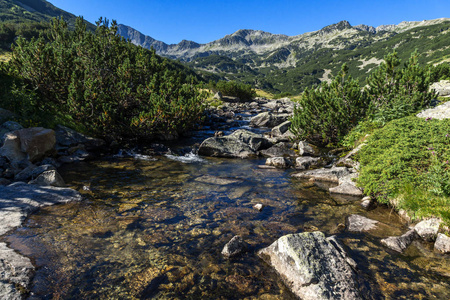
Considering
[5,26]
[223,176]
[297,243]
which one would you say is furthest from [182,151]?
[5,26]

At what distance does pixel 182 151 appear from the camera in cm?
1842

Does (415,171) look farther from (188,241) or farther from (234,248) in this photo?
(188,241)

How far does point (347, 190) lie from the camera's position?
33.0 ft

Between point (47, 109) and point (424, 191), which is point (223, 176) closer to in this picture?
point (424, 191)

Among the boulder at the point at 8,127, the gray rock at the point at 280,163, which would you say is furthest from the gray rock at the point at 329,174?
the boulder at the point at 8,127

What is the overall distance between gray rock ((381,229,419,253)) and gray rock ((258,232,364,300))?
5.66 ft

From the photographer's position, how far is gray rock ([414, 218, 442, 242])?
630cm

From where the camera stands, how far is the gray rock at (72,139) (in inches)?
625

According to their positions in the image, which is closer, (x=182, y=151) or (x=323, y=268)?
(x=323, y=268)

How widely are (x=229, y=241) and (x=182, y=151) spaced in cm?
1298

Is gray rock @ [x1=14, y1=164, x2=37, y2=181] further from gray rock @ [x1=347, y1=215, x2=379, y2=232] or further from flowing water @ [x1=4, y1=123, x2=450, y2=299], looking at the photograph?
gray rock @ [x1=347, y1=215, x2=379, y2=232]

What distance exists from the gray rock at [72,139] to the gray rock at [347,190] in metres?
16.8

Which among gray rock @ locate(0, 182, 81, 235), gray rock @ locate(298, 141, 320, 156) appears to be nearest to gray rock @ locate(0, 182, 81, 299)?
gray rock @ locate(0, 182, 81, 235)

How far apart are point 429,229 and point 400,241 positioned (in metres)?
1.04
